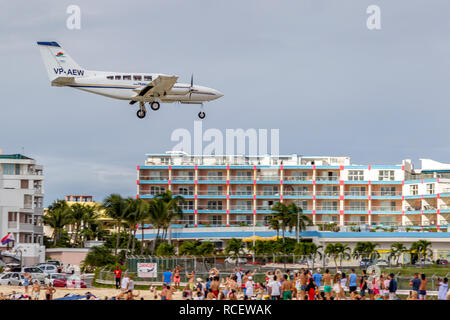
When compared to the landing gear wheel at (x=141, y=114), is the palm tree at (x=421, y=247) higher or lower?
lower

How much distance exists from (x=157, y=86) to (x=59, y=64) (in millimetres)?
7992

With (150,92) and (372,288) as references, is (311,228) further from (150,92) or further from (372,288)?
(372,288)

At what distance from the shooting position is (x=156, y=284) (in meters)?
54.8

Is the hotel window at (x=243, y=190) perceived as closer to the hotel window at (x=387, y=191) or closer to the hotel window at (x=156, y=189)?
the hotel window at (x=156, y=189)

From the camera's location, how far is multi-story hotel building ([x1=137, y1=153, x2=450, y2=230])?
4892 inches

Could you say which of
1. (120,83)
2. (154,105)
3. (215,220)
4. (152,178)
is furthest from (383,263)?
(152,178)

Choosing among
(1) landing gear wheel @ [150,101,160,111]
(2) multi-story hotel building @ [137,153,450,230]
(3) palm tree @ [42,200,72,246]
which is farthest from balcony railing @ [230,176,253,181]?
(1) landing gear wheel @ [150,101,160,111]

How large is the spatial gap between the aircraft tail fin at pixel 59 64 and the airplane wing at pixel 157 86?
15.9ft

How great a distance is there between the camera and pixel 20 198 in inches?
4082

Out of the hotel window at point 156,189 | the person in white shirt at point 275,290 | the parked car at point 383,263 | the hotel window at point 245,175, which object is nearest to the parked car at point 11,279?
the person in white shirt at point 275,290

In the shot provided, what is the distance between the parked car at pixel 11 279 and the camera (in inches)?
2406

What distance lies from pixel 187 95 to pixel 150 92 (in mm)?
3672

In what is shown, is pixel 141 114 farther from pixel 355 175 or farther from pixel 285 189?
pixel 355 175

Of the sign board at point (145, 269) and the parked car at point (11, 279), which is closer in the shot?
the sign board at point (145, 269)
